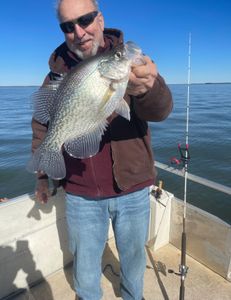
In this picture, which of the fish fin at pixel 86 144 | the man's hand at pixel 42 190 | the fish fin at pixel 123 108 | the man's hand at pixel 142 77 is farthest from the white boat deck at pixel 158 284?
the man's hand at pixel 142 77

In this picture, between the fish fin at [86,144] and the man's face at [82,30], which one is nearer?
the fish fin at [86,144]

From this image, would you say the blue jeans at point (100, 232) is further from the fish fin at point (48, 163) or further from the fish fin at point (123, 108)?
the fish fin at point (123, 108)

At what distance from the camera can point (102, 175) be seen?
239 centimetres

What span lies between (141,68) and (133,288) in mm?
2261

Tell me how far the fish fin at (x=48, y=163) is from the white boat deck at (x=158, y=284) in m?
1.98

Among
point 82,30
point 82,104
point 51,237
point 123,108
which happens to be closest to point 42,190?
point 51,237

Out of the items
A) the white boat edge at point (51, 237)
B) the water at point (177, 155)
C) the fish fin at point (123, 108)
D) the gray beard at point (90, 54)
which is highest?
the gray beard at point (90, 54)

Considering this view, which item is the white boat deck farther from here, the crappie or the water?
the water

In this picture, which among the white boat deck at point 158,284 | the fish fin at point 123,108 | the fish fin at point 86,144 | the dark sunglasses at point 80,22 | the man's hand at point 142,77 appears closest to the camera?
the man's hand at point 142,77

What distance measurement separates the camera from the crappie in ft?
5.69

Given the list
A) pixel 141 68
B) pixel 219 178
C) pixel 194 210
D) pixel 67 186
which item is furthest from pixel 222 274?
pixel 219 178

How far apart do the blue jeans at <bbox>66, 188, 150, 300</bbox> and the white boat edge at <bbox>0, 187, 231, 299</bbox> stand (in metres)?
0.79

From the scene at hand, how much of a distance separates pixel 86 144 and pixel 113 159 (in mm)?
346

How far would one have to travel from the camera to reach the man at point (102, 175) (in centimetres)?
218
